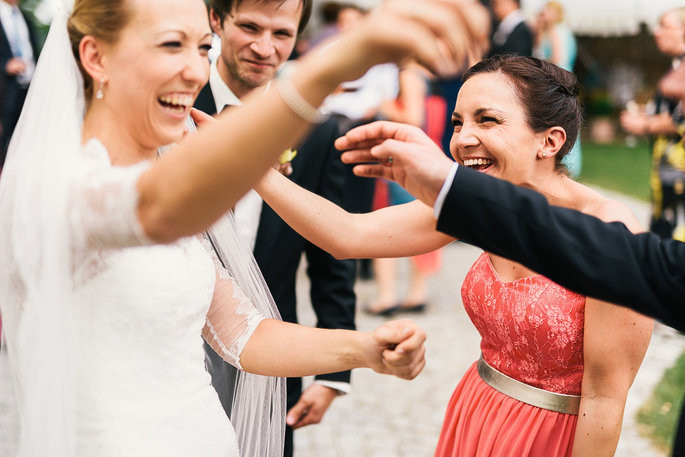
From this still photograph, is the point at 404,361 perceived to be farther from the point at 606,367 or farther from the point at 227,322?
the point at 606,367

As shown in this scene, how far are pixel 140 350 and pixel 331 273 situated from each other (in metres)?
1.19

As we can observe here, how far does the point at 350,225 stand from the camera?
218cm

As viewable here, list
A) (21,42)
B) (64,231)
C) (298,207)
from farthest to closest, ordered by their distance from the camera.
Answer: (21,42)
(298,207)
(64,231)

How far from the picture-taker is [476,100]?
218 cm

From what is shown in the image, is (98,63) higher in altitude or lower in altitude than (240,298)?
higher

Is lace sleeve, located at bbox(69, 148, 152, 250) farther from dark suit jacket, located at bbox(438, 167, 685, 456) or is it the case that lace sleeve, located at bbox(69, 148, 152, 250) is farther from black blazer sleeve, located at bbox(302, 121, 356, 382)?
black blazer sleeve, located at bbox(302, 121, 356, 382)

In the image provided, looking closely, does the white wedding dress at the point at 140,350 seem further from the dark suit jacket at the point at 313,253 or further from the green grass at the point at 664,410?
the green grass at the point at 664,410

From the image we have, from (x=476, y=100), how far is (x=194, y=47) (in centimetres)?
98

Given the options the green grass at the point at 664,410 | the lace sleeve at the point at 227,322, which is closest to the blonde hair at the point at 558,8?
the green grass at the point at 664,410

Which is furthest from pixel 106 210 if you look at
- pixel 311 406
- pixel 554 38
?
pixel 554 38

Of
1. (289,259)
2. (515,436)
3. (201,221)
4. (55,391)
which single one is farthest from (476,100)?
(55,391)

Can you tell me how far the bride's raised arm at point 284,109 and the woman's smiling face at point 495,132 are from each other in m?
1.04

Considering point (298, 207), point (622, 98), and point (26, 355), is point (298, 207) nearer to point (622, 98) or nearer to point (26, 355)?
point (26, 355)

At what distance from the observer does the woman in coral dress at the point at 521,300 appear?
1932 millimetres
